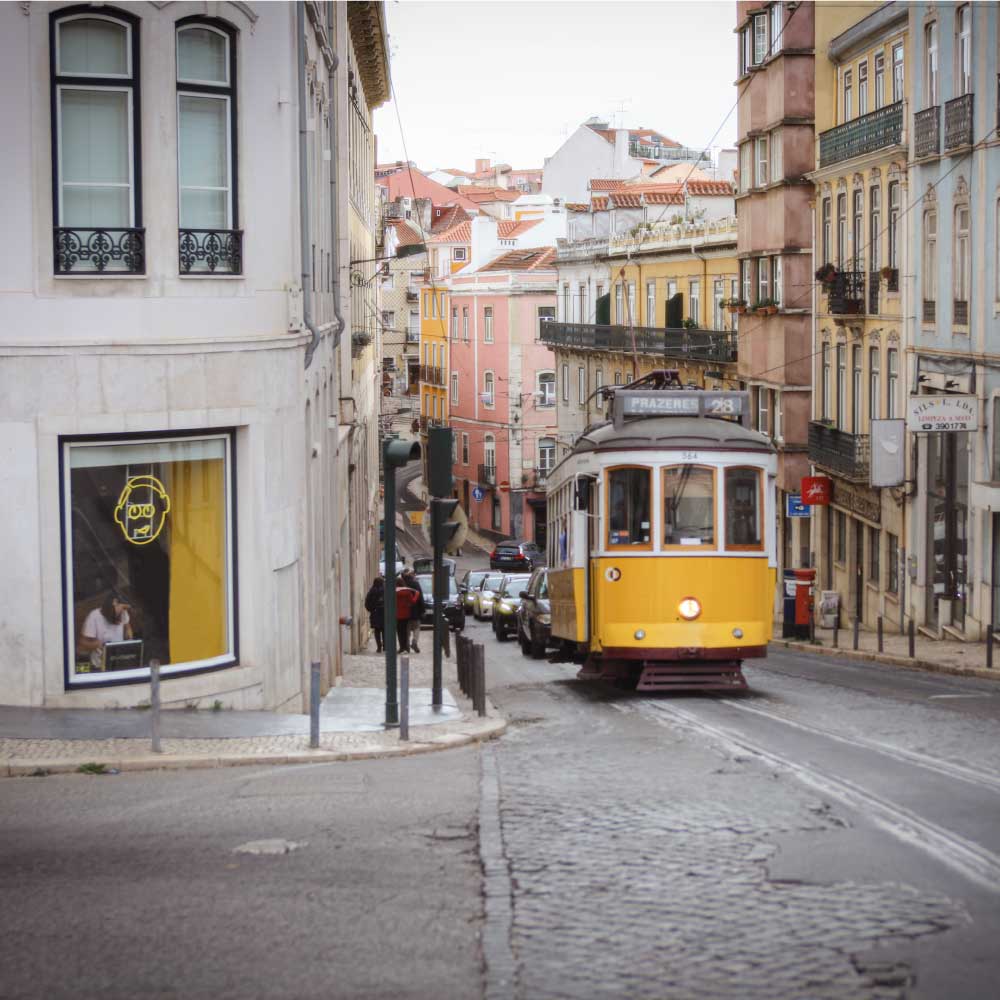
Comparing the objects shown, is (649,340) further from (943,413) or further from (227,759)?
(227,759)

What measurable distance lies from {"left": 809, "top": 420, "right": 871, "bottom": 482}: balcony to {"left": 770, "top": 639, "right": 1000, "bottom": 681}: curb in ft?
18.6

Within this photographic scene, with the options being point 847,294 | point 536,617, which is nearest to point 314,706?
point 536,617

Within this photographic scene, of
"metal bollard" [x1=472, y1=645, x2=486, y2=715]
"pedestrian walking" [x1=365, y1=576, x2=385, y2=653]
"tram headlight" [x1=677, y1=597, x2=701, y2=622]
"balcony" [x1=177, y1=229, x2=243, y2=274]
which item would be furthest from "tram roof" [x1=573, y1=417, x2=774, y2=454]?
"pedestrian walking" [x1=365, y1=576, x2=385, y2=653]

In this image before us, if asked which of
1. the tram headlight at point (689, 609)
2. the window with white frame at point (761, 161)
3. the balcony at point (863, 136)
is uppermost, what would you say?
the window with white frame at point (761, 161)

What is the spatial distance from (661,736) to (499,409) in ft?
220

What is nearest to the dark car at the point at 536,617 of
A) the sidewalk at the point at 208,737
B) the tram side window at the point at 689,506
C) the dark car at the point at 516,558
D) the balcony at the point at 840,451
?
the tram side window at the point at 689,506

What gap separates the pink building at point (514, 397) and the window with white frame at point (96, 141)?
6339 cm

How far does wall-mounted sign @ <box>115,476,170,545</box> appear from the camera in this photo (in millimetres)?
16062

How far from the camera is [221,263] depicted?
1662 centimetres

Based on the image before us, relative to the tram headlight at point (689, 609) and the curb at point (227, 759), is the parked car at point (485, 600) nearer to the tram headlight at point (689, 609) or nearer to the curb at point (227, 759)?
the tram headlight at point (689, 609)

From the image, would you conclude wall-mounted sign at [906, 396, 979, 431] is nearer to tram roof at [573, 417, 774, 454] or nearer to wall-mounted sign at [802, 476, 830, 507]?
wall-mounted sign at [802, 476, 830, 507]

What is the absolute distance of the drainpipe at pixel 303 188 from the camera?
1831 cm

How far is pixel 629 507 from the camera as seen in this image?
2008 centimetres

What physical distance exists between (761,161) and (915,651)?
22.4 m
